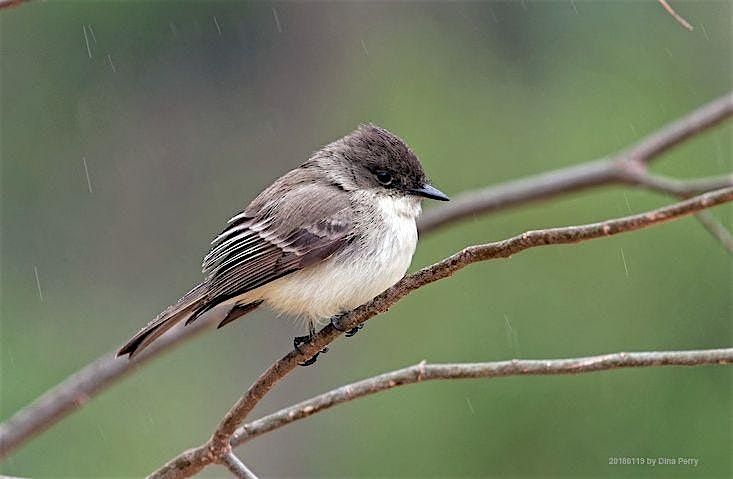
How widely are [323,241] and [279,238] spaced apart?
6.2 inches

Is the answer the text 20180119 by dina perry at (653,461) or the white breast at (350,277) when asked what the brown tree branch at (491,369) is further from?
the text 20180119 by dina perry at (653,461)

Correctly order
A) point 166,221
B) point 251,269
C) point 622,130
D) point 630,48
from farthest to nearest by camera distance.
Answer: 1. point 166,221
2. point 630,48
3. point 622,130
4. point 251,269

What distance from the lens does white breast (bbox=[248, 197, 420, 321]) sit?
324 cm

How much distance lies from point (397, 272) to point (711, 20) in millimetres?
6639

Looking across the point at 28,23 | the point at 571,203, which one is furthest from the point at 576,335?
the point at 28,23

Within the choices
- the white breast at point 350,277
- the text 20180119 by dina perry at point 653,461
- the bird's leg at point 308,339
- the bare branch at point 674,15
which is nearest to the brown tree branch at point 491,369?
the bird's leg at point 308,339

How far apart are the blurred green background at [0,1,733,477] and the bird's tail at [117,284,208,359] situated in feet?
8.32

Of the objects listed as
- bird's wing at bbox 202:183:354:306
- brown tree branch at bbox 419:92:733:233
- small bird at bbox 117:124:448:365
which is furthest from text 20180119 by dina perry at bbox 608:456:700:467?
bird's wing at bbox 202:183:354:306

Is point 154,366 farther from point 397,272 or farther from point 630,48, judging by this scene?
point 397,272

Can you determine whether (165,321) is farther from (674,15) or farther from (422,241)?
(422,241)

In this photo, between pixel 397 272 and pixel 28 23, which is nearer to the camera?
pixel 397 272

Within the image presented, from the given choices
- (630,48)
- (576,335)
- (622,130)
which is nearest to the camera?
(576,335)

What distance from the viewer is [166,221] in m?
10.2

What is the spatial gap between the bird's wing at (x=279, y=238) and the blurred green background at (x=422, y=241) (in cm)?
207
